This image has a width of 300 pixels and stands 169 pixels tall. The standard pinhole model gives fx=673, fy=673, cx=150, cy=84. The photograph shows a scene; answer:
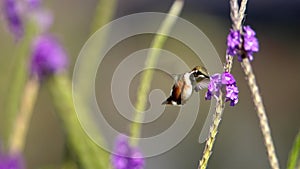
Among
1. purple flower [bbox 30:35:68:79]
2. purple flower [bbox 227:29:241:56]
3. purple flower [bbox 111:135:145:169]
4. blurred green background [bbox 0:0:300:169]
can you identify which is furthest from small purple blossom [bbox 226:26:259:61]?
blurred green background [bbox 0:0:300:169]

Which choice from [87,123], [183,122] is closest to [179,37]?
[183,122]

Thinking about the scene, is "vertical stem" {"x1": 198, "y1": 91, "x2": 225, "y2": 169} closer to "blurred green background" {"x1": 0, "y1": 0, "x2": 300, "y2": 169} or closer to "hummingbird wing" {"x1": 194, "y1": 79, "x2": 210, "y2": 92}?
"hummingbird wing" {"x1": 194, "y1": 79, "x2": 210, "y2": 92}

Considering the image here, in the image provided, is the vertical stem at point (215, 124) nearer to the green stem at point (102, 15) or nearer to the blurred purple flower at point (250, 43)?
the blurred purple flower at point (250, 43)

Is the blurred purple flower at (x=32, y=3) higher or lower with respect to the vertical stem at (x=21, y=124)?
higher

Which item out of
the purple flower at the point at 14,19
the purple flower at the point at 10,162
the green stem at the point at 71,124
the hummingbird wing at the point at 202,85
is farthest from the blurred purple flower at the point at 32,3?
the hummingbird wing at the point at 202,85

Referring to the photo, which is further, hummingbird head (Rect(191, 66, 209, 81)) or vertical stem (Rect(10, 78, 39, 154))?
vertical stem (Rect(10, 78, 39, 154))

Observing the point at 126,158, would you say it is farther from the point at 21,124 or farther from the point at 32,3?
the point at 32,3

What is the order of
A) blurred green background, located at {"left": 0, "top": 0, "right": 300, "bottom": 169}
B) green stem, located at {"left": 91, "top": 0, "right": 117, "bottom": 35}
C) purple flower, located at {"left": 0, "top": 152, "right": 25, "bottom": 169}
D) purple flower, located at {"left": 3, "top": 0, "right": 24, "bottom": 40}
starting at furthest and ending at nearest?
blurred green background, located at {"left": 0, "top": 0, "right": 300, "bottom": 169}
green stem, located at {"left": 91, "top": 0, "right": 117, "bottom": 35}
purple flower, located at {"left": 3, "top": 0, "right": 24, "bottom": 40}
purple flower, located at {"left": 0, "top": 152, "right": 25, "bottom": 169}
